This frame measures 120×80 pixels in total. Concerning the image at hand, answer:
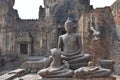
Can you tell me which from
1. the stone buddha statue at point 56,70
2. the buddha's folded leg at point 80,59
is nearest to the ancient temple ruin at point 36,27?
the buddha's folded leg at point 80,59

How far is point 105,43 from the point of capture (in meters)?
14.5

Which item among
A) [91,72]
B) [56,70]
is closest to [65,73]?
[56,70]

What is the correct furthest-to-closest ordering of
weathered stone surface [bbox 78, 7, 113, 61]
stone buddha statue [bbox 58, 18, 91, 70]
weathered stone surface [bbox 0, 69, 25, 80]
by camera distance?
weathered stone surface [bbox 78, 7, 113, 61] < weathered stone surface [bbox 0, 69, 25, 80] < stone buddha statue [bbox 58, 18, 91, 70]

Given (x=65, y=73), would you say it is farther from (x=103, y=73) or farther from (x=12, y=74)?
(x=12, y=74)

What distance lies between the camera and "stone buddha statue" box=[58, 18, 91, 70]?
8.07 metres

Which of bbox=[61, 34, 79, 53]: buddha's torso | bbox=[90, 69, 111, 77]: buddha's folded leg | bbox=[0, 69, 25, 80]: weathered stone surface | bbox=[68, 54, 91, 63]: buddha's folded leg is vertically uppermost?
bbox=[61, 34, 79, 53]: buddha's torso

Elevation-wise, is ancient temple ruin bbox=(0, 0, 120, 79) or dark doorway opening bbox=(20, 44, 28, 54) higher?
ancient temple ruin bbox=(0, 0, 120, 79)

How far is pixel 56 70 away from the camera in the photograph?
7.65m

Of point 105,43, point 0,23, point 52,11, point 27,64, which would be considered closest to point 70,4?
point 52,11

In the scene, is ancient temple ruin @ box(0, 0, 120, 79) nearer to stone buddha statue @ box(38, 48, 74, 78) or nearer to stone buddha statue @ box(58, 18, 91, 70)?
stone buddha statue @ box(58, 18, 91, 70)

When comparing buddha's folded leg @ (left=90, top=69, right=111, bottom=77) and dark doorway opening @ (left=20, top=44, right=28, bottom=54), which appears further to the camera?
dark doorway opening @ (left=20, top=44, right=28, bottom=54)

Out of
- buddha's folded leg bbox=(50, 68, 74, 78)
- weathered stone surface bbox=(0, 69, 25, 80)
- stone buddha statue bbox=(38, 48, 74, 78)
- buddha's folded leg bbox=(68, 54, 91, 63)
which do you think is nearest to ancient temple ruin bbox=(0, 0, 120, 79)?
weathered stone surface bbox=(0, 69, 25, 80)

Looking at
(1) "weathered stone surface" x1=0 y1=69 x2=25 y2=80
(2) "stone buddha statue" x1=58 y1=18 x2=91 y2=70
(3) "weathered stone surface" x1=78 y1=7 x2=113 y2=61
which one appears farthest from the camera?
(3) "weathered stone surface" x1=78 y1=7 x2=113 y2=61

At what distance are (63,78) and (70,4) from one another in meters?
19.3
